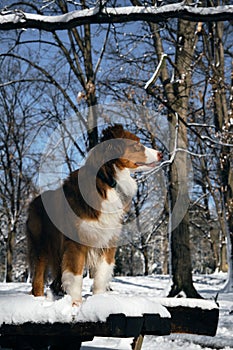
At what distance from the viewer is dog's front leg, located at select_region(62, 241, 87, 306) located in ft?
11.9

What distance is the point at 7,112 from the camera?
78.7 ft

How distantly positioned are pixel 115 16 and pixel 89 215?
10.6 feet

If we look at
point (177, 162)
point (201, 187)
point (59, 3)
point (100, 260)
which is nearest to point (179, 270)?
point (177, 162)

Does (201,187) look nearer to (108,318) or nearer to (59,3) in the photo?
(59,3)

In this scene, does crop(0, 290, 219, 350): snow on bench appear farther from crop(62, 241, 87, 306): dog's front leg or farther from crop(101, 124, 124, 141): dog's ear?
crop(101, 124, 124, 141): dog's ear

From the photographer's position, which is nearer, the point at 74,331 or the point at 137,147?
the point at 74,331

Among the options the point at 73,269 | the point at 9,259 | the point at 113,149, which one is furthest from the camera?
the point at 9,259

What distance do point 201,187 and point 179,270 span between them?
57.9 ft

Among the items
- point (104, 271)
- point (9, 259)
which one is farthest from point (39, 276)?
point (9, 259)

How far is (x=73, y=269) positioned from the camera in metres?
3.65

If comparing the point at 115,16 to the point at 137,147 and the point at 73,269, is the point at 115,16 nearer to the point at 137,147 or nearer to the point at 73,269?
the point at 137,147

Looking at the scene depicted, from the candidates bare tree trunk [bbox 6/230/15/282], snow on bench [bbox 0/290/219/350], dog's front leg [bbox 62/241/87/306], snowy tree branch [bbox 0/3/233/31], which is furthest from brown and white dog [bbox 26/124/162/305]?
bare tree trunk [bbox 6/230/15/282]

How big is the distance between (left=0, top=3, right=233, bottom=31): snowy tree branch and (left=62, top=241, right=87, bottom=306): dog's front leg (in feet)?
11.2

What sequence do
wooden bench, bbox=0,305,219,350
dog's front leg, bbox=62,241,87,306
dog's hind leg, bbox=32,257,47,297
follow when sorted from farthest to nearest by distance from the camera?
dog's hind leg, bbox=32,257,47,297 < dog's front leg, bbox=62,241,87,306 < wooden bench, bbox=0,305,219,350
